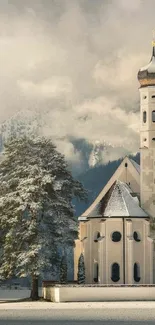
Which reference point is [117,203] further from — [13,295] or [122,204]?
[13,295]

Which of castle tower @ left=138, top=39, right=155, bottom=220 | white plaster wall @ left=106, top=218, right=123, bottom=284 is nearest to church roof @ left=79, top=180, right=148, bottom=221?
white plaster wall @ left=106, top=218, right=123, bottom=284

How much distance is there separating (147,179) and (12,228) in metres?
20.0

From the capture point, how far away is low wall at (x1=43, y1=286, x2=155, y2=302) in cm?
7869

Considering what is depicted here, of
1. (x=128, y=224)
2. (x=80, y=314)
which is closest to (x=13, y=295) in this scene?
(x=128, y=224)

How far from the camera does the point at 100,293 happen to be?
79.6 meters

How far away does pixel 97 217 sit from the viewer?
9469cm

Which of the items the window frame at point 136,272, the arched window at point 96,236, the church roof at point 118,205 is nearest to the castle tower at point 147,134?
the church roof at point 118,205

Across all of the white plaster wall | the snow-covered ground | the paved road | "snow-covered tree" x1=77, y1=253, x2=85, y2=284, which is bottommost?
the paved road

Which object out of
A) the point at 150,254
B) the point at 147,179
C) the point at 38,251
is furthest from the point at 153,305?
the point at 147,179

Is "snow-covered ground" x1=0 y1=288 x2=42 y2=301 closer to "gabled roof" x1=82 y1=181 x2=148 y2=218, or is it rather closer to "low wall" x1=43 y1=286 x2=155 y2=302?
"gabled roof" x1=82 y1=181 x2=148 y2=218

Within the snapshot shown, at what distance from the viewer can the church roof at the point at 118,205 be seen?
93062mm

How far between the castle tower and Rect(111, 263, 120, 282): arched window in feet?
25.8

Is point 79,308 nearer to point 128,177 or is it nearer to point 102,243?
point 102,243

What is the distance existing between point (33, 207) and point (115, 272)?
15.2 meters
